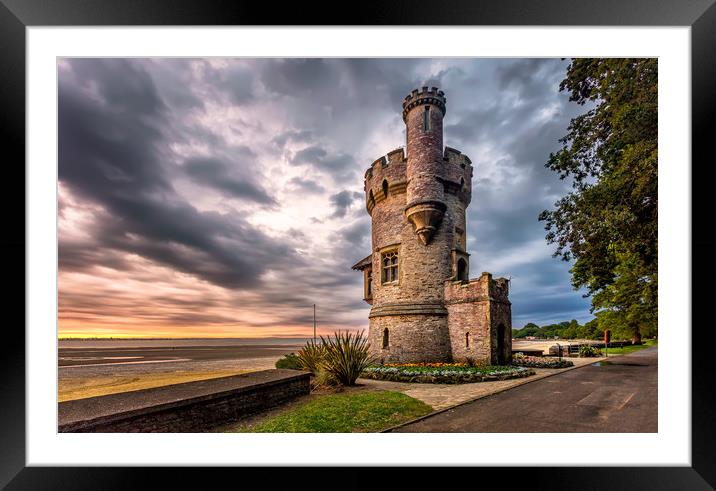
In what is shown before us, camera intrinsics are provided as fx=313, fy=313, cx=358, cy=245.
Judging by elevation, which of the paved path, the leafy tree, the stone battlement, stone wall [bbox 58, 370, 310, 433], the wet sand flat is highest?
the stone battlement

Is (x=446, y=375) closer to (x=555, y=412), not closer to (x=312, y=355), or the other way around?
(x=555, y=412)

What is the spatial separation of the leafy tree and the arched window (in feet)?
14.5

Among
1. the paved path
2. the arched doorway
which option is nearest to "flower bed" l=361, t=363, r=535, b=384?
the paved path

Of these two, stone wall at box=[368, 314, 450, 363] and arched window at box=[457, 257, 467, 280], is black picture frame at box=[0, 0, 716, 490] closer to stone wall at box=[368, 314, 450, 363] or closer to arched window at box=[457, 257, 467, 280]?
stone wall at box=[368, 314, 450, 363]

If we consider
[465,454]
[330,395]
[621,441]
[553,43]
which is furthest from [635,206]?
[330,395]

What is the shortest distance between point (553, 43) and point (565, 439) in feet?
17.2

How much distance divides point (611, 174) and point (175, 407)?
7910 millimetres

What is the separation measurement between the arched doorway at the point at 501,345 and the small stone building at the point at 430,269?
3 cm

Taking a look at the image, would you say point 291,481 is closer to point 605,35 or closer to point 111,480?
point 111,480

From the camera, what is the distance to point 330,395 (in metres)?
5.96

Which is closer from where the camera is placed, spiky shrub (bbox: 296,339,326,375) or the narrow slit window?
spiky shrub (bbox: 296,339,326,375)

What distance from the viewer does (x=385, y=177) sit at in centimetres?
1234

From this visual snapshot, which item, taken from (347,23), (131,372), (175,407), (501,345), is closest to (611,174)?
(347,23)

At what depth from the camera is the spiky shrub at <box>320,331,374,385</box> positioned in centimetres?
676
